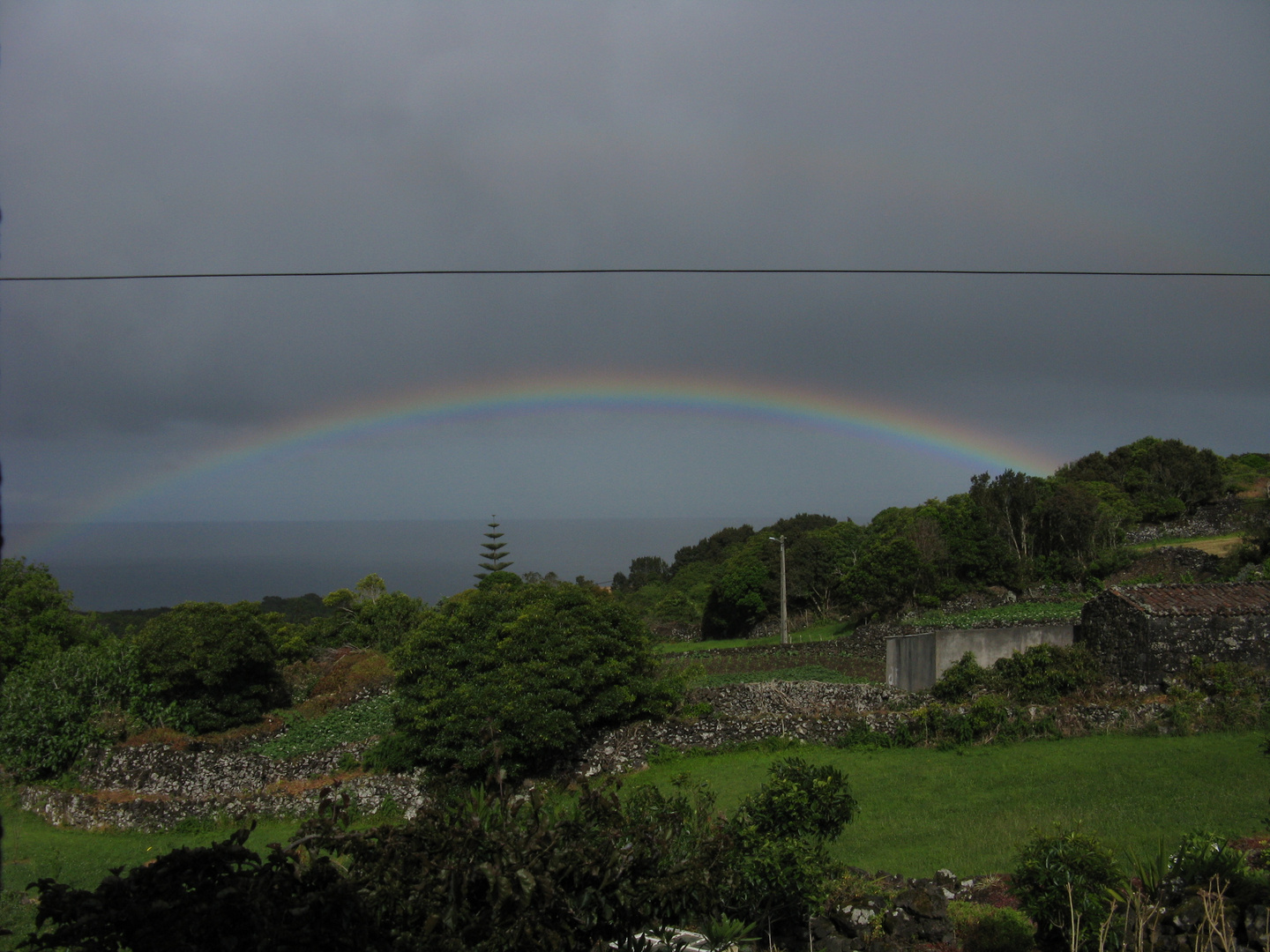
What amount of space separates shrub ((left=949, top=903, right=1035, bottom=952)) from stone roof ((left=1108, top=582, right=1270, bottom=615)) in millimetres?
11800

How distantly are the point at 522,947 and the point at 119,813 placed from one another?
14826 mm

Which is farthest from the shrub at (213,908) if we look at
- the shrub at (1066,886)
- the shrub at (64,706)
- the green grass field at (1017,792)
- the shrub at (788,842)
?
the shrub at (64,706)

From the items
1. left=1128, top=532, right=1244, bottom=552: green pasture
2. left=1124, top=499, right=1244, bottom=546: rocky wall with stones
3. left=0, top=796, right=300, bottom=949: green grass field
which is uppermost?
left=1124, top=499, right=1244, bottom=546: rocky wall with stones

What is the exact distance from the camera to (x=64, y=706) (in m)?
18.6

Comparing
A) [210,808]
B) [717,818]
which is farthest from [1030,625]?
[210,808]

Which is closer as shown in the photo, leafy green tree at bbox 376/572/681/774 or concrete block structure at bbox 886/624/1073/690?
leafy green tree at bbox 376/572/681/774

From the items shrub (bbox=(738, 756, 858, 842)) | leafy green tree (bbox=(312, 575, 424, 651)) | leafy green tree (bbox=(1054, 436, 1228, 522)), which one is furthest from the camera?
leafy green tree (bbox=(1054, 436, 1228, 522))

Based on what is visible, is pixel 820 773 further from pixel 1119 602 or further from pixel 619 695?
pixel 1119 602

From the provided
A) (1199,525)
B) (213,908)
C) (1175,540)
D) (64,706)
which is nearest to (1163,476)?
(1199,525)

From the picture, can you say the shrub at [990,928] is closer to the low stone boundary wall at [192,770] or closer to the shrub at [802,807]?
the shrub at [802,807]

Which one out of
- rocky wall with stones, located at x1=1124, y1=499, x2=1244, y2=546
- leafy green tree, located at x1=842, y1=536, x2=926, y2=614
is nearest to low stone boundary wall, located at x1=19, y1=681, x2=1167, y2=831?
leafy green tree, located at x1=842, y1=536, x2=926, y2=614

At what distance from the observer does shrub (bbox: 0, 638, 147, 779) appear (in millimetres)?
18062

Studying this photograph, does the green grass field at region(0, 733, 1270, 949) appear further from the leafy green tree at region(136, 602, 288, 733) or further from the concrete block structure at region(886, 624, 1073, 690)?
the leafy green tree at region(136, 602, 288, 733)

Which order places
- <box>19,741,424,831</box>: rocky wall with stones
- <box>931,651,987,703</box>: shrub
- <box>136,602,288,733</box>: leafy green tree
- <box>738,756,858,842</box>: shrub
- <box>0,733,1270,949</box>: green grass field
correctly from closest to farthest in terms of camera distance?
<box>738,756,858,842</box>: shrub, <box>0,733,1270,949</box>: green grass field, <box>19,741,424,831</box>: rocky wall with stones, <box>931,651,987,703</box>: shrub, <box>136,602,288,733</box>: leafy green tree
